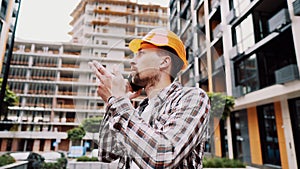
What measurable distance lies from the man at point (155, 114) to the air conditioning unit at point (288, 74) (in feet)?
6.58

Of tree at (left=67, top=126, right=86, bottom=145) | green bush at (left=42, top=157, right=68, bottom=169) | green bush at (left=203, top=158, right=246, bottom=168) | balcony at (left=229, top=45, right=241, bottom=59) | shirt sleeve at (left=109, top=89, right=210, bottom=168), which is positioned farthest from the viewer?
green bush at (left=42, top=157, right=68, bottom=169)

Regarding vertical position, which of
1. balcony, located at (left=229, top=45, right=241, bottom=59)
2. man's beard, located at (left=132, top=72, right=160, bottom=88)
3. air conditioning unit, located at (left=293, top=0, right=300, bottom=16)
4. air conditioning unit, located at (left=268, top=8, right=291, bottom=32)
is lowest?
man's beard, located at (left=132, top=72, right=160, bottom=88)

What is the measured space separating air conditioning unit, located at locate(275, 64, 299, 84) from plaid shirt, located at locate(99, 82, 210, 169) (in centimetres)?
204

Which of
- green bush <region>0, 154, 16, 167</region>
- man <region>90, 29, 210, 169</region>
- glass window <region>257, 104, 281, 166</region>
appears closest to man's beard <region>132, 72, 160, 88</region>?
man <region>90, 29, 210, 169</region>

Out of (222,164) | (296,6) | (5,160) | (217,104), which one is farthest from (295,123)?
(5,160)

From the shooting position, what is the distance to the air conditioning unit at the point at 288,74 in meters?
1.92

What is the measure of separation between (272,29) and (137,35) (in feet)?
7.61

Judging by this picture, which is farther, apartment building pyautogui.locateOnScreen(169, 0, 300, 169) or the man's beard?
apartment building pyautogui.locateOnScreen(169, 0, 300, 169)

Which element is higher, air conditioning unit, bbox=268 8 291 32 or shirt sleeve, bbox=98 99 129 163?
air conditioning unit, bbox=268 8 291 32

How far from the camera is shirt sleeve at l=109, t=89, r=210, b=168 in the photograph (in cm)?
21

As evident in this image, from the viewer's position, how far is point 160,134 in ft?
0.70

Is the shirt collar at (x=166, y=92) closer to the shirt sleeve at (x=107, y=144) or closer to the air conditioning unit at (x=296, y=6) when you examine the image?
the shirt sleeve at (x=107, y=144)

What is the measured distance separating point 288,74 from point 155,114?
214 cm

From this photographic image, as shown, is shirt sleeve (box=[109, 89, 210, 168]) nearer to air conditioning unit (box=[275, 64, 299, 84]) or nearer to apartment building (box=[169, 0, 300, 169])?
apartment building (box=[169, 0, 300, 169])
